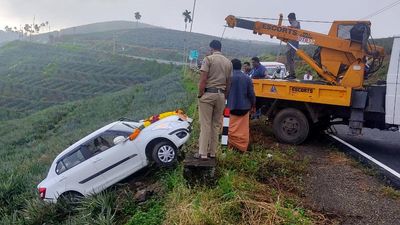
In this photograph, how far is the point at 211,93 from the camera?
287 inches

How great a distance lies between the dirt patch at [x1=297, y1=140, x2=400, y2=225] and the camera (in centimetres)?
618

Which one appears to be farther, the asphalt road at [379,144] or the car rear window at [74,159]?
the asphalt road at [379,144]

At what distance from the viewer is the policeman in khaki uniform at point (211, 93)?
7207mm

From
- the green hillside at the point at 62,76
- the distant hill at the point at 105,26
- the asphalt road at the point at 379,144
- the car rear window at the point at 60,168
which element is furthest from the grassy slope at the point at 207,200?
the distant hill at the point at 105,26

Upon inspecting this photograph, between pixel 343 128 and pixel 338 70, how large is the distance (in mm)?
3426

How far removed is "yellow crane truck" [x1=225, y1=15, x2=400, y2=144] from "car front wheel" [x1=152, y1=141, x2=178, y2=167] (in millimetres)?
2839

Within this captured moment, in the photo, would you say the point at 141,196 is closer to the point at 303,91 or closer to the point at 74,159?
the point at 74,159

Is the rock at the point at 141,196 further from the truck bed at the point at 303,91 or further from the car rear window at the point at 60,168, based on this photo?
the truck bed at the point at 303,91

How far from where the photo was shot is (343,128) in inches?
548

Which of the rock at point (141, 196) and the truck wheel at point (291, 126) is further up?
the truck wheel at point (291, 126)

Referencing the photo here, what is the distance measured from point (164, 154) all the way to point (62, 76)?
58.1 m

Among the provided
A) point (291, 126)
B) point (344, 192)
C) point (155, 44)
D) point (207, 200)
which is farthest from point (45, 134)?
point (155, 44)

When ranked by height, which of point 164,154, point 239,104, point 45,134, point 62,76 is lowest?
point 45,134

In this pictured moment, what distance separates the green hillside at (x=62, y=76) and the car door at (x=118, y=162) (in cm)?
3902
